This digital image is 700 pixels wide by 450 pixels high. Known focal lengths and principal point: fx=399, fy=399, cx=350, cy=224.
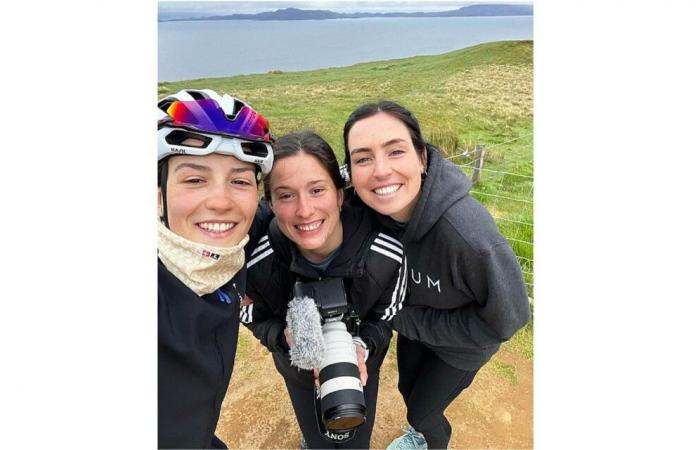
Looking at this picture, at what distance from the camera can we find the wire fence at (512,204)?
2271mm

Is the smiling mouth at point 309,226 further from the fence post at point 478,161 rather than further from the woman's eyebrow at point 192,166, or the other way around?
the fence post at point 478,161

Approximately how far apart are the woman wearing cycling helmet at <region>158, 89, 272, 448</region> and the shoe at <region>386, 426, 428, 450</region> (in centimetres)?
124

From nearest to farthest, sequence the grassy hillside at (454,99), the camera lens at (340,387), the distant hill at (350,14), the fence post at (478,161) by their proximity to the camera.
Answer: the camera lens at (340,387) < the distant hill at (350,14) < the grassy hillside at (454,99) < the fence post at (478,161)

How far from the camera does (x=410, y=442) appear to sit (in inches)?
73.4

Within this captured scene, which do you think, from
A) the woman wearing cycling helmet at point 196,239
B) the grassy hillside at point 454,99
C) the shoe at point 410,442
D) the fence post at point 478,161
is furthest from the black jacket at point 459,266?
the fence post at point 478,161

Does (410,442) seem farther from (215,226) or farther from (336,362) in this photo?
(215,226)

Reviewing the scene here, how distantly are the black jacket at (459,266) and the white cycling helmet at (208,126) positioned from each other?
0.47 meters

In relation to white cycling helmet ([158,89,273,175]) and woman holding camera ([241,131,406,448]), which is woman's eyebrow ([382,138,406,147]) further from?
white cycling helmet ([158,89,273,175])

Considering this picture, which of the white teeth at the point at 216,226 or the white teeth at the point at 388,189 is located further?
the white teeth at the point at 388,189

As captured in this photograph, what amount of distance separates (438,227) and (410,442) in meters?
1.27

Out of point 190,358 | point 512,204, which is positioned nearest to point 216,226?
point 190,358
